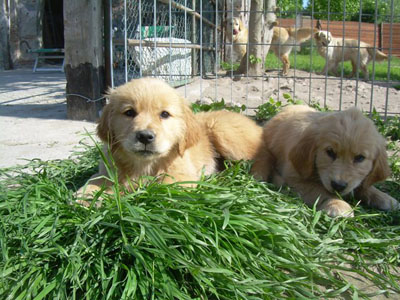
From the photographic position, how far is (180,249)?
2.04 m

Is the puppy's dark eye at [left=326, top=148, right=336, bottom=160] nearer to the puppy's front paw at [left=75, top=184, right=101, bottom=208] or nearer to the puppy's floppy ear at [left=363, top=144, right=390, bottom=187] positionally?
the puppy's floppy ear at [left=363, top=144, right=390, bottom=187]

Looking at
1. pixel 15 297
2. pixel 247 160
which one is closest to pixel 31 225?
pixel 15 297

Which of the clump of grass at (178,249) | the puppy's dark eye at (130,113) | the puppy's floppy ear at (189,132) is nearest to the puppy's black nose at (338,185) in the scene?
Result: the clump of grass at (178,249)

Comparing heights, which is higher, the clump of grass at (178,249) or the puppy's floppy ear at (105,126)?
the puppy's floppy ear at (105,126)

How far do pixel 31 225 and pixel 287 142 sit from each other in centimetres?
235

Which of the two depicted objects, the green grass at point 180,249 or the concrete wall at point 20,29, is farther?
the concrete wall at point 20,29

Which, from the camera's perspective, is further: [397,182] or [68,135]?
[68,135]

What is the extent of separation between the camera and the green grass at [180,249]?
6.02 feet

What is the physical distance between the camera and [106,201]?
7.68ft

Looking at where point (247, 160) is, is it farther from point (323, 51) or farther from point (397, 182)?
point (323, 51)

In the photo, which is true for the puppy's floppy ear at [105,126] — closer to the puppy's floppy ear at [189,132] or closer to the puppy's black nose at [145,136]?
the puppy's black nose at [145,136]

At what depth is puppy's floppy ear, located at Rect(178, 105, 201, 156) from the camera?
3039mm

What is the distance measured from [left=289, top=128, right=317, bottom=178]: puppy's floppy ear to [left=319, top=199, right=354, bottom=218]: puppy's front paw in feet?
1.18

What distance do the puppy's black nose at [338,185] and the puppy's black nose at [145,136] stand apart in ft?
4.40
